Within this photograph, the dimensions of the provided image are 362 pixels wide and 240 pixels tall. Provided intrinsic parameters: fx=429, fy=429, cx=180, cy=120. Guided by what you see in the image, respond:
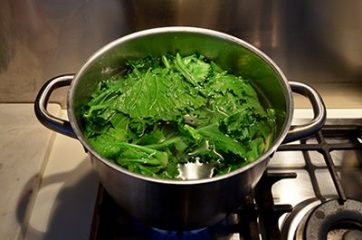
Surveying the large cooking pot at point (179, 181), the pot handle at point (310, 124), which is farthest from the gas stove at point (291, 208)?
the pot handle at point (310, 124)

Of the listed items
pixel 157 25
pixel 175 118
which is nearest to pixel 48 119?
pixel 175 118

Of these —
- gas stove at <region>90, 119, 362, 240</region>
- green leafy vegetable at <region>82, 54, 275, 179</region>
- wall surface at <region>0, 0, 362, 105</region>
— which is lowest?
gas stove at <region>90, 119, 362, 240</region>

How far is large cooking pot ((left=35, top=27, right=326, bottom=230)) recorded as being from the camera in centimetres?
59

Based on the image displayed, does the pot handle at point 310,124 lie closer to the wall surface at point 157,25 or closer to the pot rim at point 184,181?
the pot rim at point 184,181

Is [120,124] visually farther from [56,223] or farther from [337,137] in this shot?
[337,137]

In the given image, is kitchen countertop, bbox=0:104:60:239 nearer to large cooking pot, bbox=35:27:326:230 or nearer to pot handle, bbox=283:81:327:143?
large cooking pot, bbox=35:27:326:230

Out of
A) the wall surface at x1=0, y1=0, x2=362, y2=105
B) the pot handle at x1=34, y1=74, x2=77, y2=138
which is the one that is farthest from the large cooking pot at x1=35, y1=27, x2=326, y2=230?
the wall surface at x1=0, y1=0, x2=362, y2=105

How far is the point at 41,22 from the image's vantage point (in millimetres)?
949

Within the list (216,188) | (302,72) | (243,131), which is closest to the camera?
(216,188)

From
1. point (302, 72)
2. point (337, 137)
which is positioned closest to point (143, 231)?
point (337, 137)

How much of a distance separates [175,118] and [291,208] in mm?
275

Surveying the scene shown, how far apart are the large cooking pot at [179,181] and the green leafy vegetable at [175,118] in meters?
0.02

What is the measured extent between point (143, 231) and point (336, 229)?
0.35 metres

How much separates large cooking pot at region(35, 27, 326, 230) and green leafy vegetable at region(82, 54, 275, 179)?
0.02 metres
